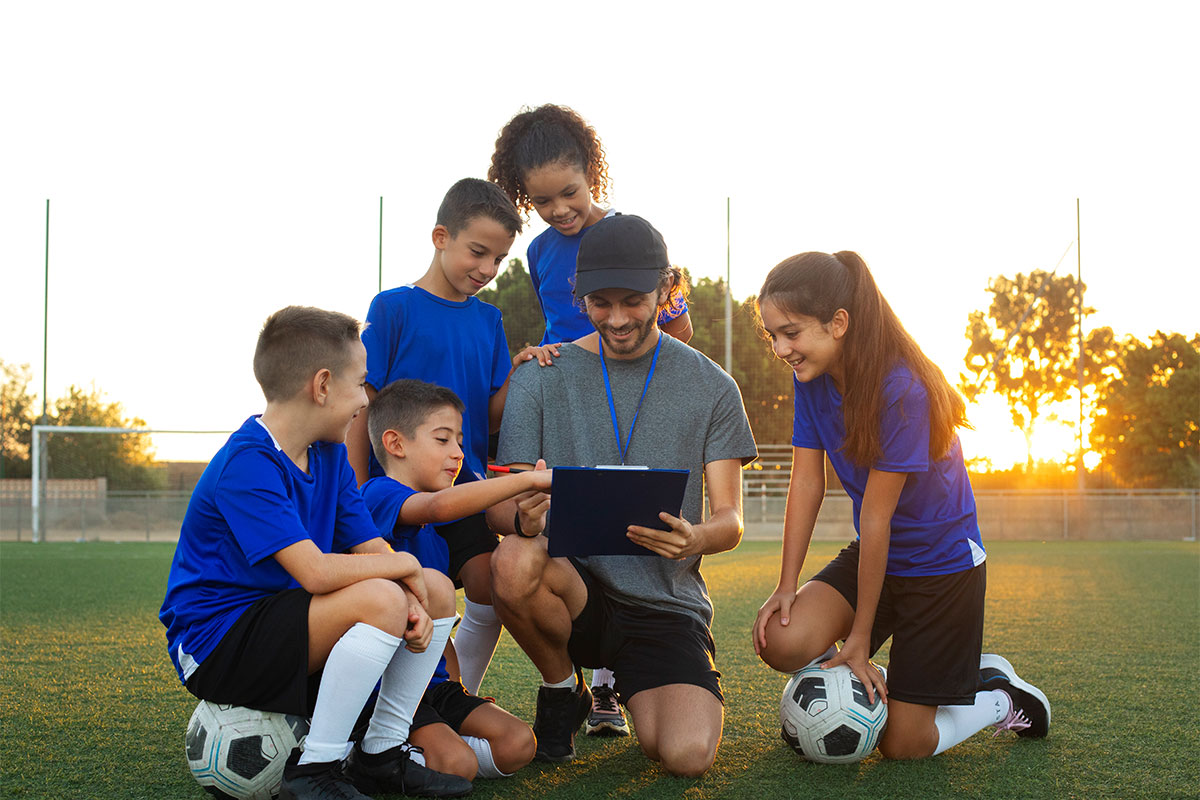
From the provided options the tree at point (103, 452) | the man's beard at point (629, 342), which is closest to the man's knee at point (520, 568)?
the man's beard at point (629, 342)

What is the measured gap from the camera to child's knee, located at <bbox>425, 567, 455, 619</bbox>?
2576mm

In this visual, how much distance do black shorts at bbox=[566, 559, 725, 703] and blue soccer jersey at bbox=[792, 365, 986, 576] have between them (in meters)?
0.64

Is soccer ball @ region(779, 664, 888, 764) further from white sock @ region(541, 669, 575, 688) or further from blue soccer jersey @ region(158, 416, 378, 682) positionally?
blue soccer jersey @ region(158, 416, 378, 682)

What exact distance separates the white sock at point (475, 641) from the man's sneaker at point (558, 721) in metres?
0.50

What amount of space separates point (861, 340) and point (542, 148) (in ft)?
4.67

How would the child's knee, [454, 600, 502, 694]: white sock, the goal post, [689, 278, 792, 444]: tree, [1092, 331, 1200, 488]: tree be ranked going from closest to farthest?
the child's knee, [454, 600, 502, 694]: white sock, [689, 278, 792, 444]: tree, the goal post, [1092, 331, 1200, 488]: tree

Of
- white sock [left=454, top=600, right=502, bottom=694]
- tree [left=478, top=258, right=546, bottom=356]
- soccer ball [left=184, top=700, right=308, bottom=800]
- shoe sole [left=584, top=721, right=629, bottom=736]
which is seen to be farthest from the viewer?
tree [left=478, top=258, right=546, bottom=356]

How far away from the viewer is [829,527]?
63.4 ft

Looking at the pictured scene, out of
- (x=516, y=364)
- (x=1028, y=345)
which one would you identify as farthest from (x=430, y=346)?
(x=1028, y=345)

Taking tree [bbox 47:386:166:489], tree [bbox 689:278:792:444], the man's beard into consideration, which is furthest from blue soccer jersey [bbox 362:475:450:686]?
tree [bbox 47:386:166:489]

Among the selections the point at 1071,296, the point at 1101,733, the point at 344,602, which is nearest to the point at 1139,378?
the point at 1071,296

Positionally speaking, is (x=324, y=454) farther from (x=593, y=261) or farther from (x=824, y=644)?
(x=824, y=644)

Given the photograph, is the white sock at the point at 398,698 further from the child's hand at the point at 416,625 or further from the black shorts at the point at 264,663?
the black shorts at the point at 264,663

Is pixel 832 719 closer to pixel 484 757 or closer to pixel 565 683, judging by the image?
pixel 565 683
